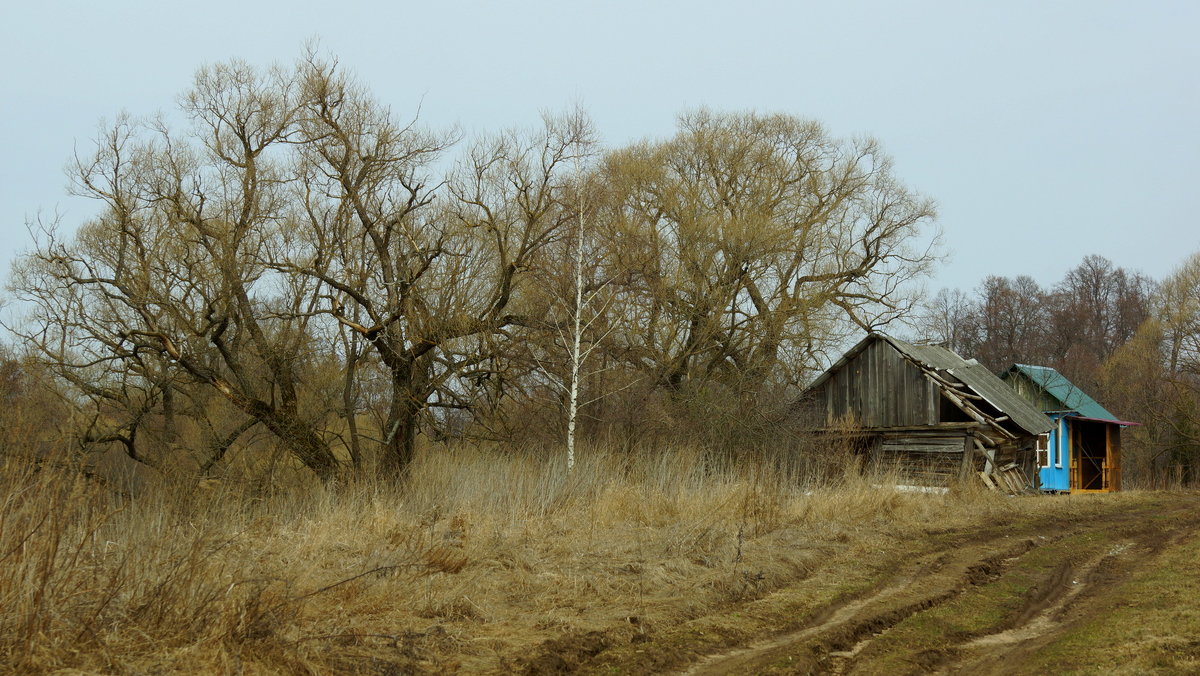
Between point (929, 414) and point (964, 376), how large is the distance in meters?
1.62

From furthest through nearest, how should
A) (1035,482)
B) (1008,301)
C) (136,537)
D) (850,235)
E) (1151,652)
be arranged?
(1008,301) < (850,235) < (1035,482) < (136,537) < (1151,652)

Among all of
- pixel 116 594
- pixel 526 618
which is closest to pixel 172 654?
pixel 116 594

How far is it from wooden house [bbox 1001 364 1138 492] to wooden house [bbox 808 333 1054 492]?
185 inches

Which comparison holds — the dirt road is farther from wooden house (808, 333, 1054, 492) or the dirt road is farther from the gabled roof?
the gabled roof

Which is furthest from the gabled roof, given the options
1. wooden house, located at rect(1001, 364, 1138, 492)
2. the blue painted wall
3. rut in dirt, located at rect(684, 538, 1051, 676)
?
rut in dirt, located at rect(684, 538, 1051, 676)

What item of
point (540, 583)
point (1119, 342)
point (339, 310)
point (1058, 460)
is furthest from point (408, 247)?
point (1119, 342)

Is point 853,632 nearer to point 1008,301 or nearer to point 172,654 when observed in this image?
point 172,654

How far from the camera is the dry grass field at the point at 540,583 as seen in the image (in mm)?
4992

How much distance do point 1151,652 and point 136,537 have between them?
22.4 ft

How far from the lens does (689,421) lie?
66.5 ft

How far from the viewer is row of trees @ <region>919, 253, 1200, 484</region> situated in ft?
109

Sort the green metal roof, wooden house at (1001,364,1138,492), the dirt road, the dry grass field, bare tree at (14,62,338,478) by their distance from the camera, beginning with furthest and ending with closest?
the green metal roof → wooden house at (1001,364,1138,492) → bare tree at (14,62,338,478) → the dirt road → the dry grass field

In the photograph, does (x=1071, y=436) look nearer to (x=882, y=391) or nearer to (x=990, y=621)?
(x=882, y=391)

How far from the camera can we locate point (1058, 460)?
102ft
